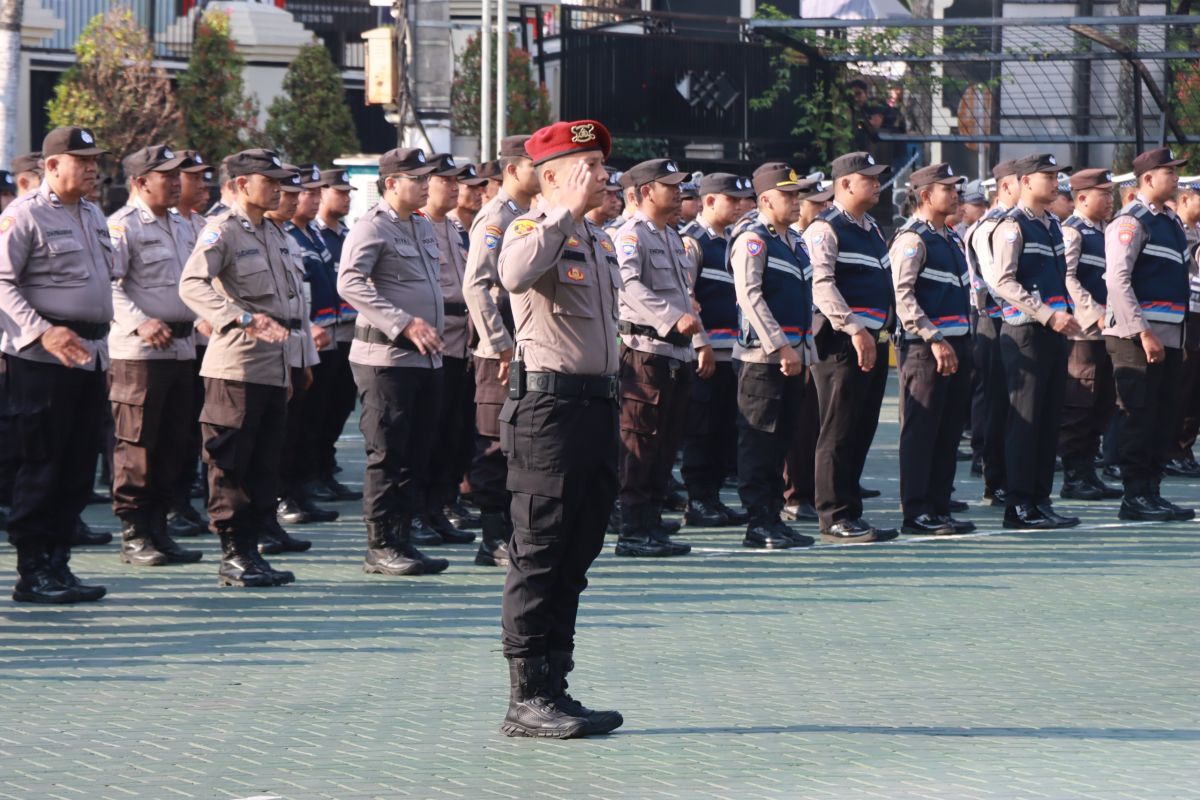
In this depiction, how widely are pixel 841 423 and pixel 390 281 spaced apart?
2.78 metres

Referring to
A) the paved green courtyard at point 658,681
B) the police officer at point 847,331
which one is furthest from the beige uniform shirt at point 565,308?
the police officer at point 847,331

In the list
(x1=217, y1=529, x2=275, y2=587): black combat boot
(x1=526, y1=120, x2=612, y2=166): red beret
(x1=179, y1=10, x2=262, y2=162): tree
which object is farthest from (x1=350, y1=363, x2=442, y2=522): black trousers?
(x1=179, y1=10, x2=262, y2=162): tree

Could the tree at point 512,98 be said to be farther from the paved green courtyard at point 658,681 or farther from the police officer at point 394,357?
the paved green courtyard at point 658,681

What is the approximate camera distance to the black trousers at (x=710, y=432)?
12.6m

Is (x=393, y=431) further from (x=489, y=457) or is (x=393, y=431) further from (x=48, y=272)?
(x=48, y=272)

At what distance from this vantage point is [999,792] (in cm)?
586

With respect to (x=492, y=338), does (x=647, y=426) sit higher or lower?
lower

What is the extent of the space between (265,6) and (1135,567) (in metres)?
28.2

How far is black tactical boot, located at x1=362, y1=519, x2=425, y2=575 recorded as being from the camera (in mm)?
10062

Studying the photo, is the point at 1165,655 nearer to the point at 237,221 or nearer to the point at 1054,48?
the point at 237,221

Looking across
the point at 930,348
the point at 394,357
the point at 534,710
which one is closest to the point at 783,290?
the point at 930,348

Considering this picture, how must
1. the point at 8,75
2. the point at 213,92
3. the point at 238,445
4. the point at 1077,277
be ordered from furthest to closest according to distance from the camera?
the point at 213,92 < the point at 8,75 < the point at 1077,277 < the point at 238,445

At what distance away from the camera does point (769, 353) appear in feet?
36.9

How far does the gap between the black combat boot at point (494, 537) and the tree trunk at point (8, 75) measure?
12080mm
